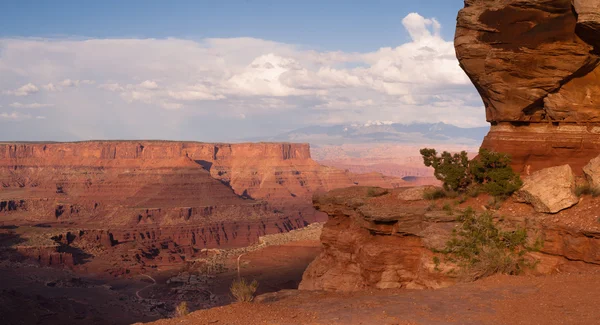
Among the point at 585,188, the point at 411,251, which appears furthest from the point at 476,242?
the point at 585,188

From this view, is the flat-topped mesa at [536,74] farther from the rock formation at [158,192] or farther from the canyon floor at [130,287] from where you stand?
the rock formation at [158,192]

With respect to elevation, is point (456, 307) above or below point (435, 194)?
below

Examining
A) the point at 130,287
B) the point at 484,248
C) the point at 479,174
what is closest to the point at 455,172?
the point at 479,174

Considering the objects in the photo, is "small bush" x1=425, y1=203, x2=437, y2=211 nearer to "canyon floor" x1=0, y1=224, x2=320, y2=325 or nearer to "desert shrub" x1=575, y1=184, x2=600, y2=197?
"desert shrub" x1=575, y1=184, x2=600, y2=197

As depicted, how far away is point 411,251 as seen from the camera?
57.2ft

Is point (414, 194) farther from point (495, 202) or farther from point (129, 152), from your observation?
point (129, 152)

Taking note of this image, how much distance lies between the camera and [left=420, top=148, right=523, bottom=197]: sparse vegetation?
59.0 ft

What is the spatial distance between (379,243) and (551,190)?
5.15 metres

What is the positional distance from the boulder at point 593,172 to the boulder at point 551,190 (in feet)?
1.28

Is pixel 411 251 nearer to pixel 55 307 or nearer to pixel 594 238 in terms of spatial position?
pixel 594 238

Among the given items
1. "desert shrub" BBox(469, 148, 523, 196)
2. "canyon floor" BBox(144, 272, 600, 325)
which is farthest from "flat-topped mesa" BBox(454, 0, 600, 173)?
"canyon floor" BBox(144, 272, 600, 325)

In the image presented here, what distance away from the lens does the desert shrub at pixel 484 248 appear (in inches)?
616

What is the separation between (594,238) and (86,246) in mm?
64671

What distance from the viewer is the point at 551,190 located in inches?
651
